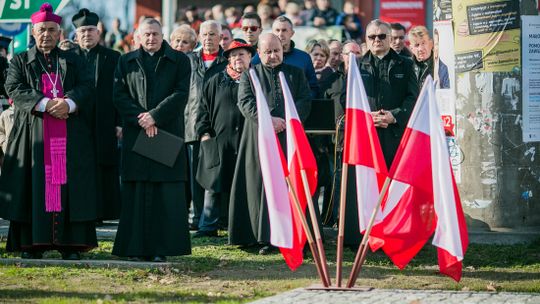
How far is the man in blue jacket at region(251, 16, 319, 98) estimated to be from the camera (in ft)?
46.0

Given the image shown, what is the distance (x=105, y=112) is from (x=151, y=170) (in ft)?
7.59

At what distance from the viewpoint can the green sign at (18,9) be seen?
13.0 meters

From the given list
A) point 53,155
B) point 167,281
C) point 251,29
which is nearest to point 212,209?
point 251,29

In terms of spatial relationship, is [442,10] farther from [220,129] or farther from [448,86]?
[220,129]

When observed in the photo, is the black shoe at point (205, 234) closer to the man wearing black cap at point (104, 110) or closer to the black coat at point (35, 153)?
the man wearing black cap at point (104, 110)

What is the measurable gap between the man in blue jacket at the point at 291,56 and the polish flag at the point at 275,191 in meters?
3.40

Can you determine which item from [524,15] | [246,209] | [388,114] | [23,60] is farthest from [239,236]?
[524,15]

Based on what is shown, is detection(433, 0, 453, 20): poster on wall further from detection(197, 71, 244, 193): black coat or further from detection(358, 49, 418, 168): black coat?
detection(197, 71, 244, 193): black coat

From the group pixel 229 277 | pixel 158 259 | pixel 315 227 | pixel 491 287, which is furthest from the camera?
pixel 158 259

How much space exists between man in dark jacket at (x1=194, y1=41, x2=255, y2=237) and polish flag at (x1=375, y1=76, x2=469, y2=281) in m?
4.14

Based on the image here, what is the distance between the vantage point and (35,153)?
12234mm

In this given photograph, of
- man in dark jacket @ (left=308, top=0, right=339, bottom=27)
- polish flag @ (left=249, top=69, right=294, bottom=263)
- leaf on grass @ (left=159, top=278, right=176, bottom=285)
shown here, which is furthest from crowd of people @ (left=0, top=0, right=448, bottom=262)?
man in dark jacket @ (left=308, top=0, right=339, bottom=27)

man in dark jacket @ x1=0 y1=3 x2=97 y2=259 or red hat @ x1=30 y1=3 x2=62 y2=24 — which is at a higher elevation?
red hat @ x1=30 y1=3 x2=62 y2=24

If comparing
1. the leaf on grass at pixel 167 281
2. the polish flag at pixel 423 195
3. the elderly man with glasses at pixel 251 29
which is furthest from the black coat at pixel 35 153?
the polish flag at pixel 423 195
